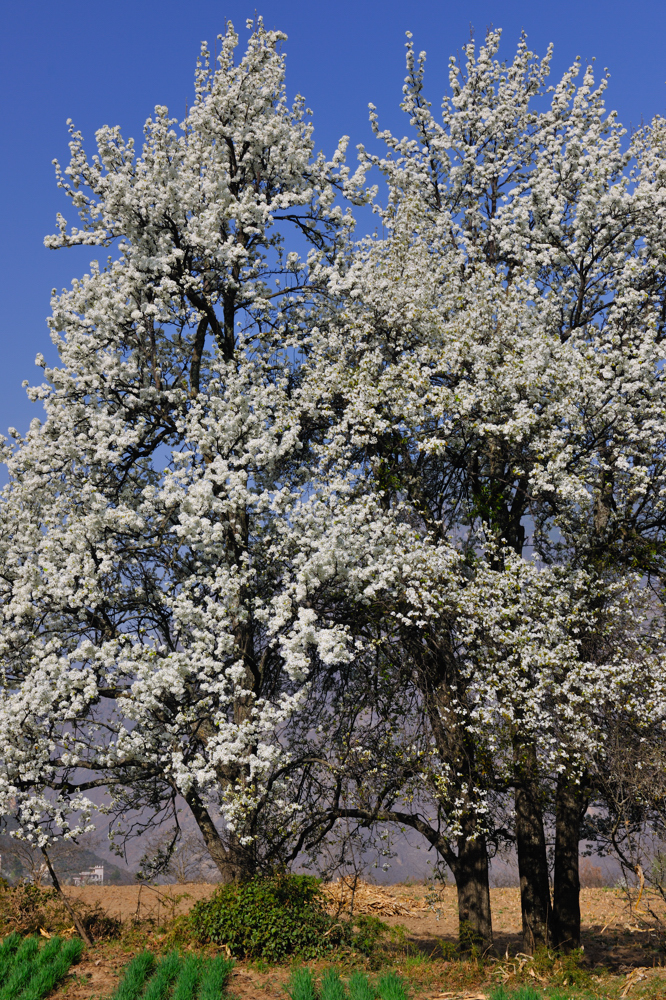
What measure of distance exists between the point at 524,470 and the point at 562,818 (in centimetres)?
632

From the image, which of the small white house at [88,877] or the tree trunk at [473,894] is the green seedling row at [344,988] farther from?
the small white house at [88,877]

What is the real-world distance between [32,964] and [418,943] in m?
6.85

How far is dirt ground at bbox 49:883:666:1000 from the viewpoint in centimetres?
1050

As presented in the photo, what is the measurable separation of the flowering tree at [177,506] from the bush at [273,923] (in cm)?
61

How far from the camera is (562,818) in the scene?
45.7 feet

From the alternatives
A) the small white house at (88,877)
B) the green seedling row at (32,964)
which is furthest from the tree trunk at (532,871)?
the small white house at (88,877)

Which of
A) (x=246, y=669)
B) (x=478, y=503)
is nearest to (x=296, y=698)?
(x=246, y=669)

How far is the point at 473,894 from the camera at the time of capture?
1283 centimetres

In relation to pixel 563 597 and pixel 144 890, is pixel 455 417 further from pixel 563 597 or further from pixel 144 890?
pixel 144 890

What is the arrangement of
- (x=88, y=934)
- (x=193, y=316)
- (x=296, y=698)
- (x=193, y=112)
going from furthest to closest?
(x=193, y=112), (x=193, y=316), (x=88, y=934), (x=296, y=698)

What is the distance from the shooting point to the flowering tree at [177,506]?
11086mm

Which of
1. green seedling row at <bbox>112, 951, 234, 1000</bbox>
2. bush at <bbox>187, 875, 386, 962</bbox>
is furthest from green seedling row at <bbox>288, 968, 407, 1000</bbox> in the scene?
bush at <bbox>187, 875, 386, 962</bbox>

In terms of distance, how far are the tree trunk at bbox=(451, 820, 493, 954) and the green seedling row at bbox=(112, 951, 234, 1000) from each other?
3894 millimetres

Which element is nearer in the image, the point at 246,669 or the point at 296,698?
the point at 296,698
